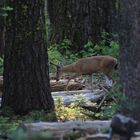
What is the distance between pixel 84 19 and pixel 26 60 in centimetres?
899

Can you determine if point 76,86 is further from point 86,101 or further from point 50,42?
point 50,42

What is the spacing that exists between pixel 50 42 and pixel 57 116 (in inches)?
403

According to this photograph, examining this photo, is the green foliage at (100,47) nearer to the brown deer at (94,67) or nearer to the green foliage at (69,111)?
the brown deer at (94,67)

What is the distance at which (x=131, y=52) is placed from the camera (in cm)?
807

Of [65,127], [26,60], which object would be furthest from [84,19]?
[65,127]

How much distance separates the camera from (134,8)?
7.98 meters

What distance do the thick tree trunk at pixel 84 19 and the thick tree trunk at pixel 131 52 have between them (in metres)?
11.1

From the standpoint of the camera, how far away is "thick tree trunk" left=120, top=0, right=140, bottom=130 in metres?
8.00

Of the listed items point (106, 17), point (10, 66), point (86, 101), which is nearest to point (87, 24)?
point (106, 17)

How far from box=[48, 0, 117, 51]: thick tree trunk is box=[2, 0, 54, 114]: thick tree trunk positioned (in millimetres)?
8673

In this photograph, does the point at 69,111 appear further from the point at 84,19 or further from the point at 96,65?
the point at 84,19

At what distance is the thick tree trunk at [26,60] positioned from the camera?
1045cm

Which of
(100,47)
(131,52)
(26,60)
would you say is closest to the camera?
(131,52)

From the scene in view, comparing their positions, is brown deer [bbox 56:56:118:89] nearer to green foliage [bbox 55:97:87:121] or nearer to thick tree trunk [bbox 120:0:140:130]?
green foliage [bbox 55:97:87:121]
